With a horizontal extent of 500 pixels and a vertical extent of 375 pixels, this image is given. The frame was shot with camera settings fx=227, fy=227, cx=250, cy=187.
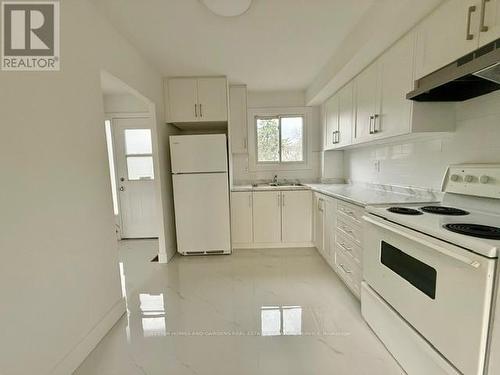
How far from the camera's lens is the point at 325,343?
63.3 inches

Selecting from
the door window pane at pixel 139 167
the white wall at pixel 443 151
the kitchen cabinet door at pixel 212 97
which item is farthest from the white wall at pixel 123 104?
the white wall at pixel 443 151

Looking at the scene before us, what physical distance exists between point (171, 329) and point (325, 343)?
1.17m

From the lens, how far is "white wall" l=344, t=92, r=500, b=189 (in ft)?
4.81

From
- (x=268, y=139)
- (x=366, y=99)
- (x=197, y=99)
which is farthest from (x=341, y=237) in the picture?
(x=197, y=99)

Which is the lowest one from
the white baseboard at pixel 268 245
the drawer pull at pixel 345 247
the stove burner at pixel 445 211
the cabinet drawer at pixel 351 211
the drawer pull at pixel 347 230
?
the white baseboard at pixel 268 245

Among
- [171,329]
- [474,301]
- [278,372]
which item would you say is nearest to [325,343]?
[278,372]

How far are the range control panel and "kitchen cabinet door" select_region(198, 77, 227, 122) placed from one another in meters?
2.55

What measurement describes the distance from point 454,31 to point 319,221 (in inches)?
87.9

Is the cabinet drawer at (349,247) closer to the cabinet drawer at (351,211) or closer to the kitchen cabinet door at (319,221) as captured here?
the cabinet drawer at (351,211)

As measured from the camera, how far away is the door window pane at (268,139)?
13.0ft

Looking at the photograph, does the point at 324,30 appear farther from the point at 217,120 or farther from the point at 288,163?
the point at 288,163

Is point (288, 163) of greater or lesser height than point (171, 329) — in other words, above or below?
above

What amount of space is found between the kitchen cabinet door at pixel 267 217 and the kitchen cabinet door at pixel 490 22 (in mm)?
2434

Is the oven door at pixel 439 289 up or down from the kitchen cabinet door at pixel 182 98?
down
